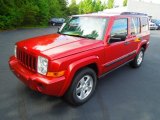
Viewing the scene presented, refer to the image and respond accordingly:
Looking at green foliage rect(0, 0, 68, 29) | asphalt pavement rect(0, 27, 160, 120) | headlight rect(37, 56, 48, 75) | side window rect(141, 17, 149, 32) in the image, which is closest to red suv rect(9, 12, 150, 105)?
headlight rect(37, 56, 48, 75)

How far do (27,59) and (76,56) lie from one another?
980 millimetres

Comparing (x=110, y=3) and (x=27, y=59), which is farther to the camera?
(x=110, y=3)

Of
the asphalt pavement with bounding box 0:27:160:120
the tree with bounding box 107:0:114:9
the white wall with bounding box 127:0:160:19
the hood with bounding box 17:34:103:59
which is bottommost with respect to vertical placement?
the asphalt pavement with bounding box 0:27:160:120

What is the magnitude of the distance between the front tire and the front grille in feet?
2.69

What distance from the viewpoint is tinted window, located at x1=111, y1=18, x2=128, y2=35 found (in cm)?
479

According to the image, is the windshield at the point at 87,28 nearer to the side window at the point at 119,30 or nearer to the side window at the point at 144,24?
the side window at the point at 119,30

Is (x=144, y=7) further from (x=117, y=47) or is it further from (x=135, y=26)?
(x=117, y=47)

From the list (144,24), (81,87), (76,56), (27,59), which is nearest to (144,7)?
(144,24)

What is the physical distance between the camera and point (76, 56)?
149 inches

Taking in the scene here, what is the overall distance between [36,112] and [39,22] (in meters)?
29.5

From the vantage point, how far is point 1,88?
4.79 meters

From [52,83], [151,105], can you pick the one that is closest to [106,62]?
[151,105]

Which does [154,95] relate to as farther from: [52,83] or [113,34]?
[52,83]

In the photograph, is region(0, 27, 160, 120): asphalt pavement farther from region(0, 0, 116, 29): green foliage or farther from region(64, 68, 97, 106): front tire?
region(0, 0, 116, 29): green foliage
